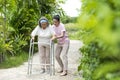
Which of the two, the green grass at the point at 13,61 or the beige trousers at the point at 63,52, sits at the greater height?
the beige trousers at the point at 63,52

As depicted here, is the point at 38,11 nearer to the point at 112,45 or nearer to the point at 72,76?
the point at 72,76

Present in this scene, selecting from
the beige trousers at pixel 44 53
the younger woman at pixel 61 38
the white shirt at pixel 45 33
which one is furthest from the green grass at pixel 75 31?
the beige trousers at pixel 44 53

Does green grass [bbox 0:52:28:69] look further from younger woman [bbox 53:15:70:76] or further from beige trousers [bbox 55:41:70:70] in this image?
younger woman [bbox 53:15:70:76]

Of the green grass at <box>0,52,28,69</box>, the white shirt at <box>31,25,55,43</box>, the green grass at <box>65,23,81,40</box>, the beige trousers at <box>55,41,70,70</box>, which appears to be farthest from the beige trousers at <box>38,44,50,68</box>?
the green grass at <box>0,52,28,69</box>

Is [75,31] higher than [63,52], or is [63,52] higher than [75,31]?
[75,31]

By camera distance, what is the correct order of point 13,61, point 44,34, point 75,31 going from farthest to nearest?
point 75,31 → point 13,61 → point 44,34

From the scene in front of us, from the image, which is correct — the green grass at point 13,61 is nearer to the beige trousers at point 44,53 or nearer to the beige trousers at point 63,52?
the beige trousers at point 44,53

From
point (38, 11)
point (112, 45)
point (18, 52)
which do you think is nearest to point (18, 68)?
point (18, 52)

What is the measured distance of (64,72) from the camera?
32.1 ft

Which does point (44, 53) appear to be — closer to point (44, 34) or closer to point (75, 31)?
point (44, 34)

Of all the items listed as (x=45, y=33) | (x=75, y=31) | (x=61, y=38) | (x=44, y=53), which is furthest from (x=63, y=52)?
(x=75, y=31)

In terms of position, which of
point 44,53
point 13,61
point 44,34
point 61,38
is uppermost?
point 44,34

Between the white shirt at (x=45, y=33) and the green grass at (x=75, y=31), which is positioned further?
the white shirt at (x=45, y=33)

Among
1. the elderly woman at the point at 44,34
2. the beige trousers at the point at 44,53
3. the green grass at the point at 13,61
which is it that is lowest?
the green grass at the point at 13,61
